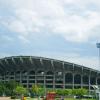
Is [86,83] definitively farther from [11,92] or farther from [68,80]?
[11,92]

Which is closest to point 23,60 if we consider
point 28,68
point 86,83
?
point 28,68

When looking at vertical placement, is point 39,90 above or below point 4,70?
below

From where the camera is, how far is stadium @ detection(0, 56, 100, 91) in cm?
12950

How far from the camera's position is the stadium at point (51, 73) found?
130 metres

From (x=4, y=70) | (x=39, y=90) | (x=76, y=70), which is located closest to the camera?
(x=39, y=90)

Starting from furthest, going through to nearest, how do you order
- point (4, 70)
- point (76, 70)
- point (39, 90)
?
point (4, 70), point (76, 70), point (39, 90)

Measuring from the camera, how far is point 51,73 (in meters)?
134

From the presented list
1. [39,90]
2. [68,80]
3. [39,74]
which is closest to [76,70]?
[68,80]

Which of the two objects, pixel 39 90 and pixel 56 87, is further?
pixel 56 87

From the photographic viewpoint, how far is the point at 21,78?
137250mm

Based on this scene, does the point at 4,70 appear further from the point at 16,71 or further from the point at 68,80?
the point at 68,80

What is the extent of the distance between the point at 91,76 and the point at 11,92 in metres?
33.4

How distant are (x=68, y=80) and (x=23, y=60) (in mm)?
18412

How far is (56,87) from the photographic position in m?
133
